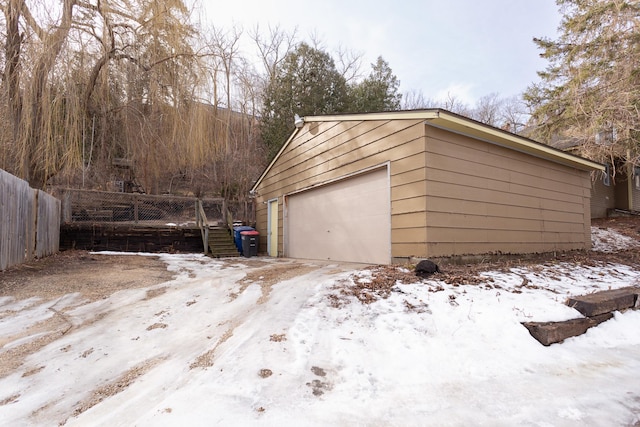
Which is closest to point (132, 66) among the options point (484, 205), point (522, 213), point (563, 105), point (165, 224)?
point (165, 224)

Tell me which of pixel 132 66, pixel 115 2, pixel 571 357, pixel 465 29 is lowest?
pixel 571 357

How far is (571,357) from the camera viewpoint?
2559mm

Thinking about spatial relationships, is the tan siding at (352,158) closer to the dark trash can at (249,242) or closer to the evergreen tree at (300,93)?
the dark trash can at (249,242)

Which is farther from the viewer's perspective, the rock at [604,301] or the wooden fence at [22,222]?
the wooden fence at [22,222]

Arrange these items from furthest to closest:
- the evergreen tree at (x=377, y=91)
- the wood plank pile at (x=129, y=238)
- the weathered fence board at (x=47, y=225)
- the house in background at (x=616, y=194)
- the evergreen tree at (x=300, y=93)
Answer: the evergreen tree at (x=377, y=91)
the evergreen tree at (x=300, y=93)
the house in background at (x=616, y=194)
the wood plank pile at (x=129, y=238)
the weathered fence board at (x=47, y=225)

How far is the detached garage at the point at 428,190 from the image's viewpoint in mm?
5277

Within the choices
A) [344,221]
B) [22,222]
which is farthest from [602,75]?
[22,222]

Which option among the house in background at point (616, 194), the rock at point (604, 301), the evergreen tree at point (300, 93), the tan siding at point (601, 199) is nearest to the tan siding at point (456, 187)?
the rock at point (604, 301)

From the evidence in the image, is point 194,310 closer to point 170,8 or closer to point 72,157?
point 72,157

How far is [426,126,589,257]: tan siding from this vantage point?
5.27m

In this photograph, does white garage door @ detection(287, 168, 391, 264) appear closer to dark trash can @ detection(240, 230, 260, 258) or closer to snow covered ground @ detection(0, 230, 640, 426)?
dark trash can @ detection(240, 230, 260, 258)

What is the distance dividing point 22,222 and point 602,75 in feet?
43.4

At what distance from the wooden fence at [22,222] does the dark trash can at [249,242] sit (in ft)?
14.7

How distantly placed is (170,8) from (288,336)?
24.8 ft
